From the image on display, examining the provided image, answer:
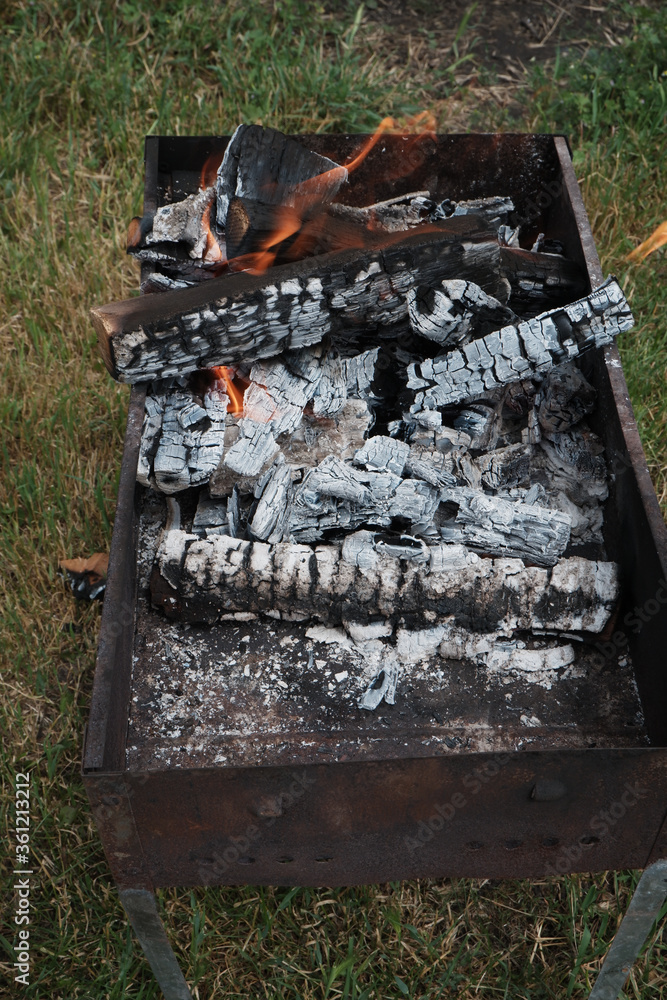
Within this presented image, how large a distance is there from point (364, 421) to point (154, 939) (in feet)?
4.64

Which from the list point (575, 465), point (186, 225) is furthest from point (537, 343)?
point (186, 225)

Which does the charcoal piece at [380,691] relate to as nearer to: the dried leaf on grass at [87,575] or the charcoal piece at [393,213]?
the dried leaf on grass at [87,575]

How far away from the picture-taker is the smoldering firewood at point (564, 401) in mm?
2494

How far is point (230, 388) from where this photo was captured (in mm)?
2525

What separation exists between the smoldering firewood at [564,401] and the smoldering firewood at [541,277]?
269 mm

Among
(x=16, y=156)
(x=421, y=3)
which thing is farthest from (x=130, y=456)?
(x=421, y=3)

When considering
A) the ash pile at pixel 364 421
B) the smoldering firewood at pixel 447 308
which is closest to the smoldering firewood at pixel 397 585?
the ash pile at pixel 364 421

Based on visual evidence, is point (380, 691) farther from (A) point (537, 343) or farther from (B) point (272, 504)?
(A) point (537, 343)

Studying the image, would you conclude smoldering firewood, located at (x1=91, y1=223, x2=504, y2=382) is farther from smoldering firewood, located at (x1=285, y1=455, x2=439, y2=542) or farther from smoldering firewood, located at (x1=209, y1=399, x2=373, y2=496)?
smoldering firewood, located at (x1=285, y1=455, x2=439, y2=542)

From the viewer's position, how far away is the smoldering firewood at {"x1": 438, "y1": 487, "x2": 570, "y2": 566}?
2188 mm

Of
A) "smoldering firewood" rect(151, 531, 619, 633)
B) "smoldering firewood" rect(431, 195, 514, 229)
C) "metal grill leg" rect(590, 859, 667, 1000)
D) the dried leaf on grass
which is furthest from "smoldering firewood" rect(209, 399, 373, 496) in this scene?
"metal grill leg" rect(590, 859, 667, 1000)

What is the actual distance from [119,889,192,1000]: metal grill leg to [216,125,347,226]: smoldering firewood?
1853mm

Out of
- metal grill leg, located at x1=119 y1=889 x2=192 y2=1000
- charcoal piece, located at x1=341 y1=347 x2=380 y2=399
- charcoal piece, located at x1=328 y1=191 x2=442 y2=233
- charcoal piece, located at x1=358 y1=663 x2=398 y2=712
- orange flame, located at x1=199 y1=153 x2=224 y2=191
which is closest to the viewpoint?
metal grill leg, located at x1=119 y1=889 x2=192 y2=1000

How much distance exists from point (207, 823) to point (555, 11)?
5147mm
